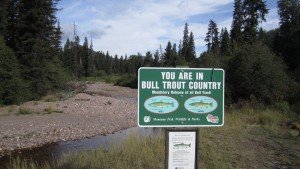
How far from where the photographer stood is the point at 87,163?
962 cm

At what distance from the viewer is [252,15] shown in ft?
188

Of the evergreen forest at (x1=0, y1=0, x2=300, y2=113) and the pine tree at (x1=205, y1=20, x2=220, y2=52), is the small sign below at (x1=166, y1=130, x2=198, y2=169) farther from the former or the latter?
the pine tree at (x1=205, y1=20, x2=220, y2=52)

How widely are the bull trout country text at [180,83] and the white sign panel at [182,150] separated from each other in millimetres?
682

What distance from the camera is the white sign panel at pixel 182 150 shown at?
614 cm

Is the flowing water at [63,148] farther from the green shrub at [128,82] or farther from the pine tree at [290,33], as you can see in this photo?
the green shrub at [128,82]

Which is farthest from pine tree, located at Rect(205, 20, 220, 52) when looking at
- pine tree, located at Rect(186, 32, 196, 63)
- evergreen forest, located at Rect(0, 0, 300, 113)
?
evergreen forest, located at Rect(0, 0, 300, 113)

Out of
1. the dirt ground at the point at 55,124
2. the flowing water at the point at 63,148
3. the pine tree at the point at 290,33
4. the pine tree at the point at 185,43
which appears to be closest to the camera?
the flowing water at the point at 63,148

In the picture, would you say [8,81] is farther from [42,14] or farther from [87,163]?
[87,163]

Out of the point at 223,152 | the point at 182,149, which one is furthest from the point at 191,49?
the point at 182,149

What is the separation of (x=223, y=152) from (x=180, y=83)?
4.77 meters

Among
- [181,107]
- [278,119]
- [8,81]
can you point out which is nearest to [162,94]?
[181,107]

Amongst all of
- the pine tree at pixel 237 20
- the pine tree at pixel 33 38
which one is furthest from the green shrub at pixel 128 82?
the pine tree at pixel 33 38

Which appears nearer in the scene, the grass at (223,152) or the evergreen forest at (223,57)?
the grass at (223,152)

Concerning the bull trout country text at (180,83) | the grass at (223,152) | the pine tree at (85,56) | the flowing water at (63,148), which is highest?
the pine tree at (85,56)
